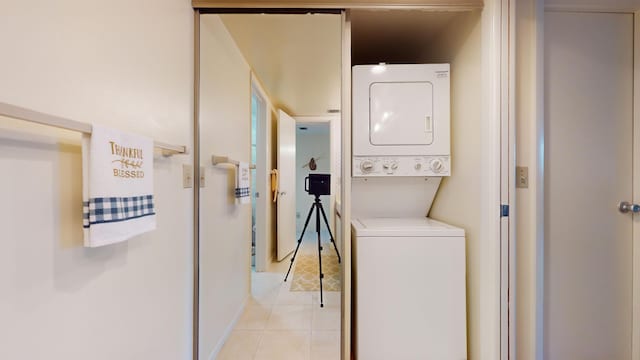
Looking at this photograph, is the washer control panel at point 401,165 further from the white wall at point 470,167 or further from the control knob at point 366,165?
the white wall at point 470,167

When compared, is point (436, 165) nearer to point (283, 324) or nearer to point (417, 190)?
point (417, 190)

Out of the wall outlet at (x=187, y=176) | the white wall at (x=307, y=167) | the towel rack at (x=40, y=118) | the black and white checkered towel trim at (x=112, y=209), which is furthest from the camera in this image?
the white wall at (x=307, y=167)

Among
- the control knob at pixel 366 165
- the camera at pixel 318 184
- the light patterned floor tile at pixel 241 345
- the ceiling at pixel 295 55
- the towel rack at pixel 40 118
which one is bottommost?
the light patterned floor tile at pixel 241 345

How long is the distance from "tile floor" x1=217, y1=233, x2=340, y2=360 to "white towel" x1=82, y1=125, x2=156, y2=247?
1.18 meters

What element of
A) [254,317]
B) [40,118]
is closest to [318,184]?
[254,317]

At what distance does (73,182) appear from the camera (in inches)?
29.3

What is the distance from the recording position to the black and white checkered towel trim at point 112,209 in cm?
71

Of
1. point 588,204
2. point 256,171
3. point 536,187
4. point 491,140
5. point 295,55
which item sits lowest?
point 588,204

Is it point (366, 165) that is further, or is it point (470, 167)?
point (366, 165)

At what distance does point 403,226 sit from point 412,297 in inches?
16.1

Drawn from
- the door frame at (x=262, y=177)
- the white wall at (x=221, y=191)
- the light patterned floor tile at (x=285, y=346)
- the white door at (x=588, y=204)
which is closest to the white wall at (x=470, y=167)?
the white door at (x=588, y=204)

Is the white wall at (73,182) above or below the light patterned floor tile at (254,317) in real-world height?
above

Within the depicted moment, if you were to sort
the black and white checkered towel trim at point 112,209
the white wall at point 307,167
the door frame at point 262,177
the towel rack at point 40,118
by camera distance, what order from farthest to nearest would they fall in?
the door frame at point 262,177, the white wall at point 307,167, the black and white checkered towel trim at point 112,209, the towel rack at point 40,118

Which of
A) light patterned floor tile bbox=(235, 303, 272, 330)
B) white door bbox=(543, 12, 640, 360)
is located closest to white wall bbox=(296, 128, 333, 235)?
light patterned floor tile bbox=(235, 303, 272, 330)
